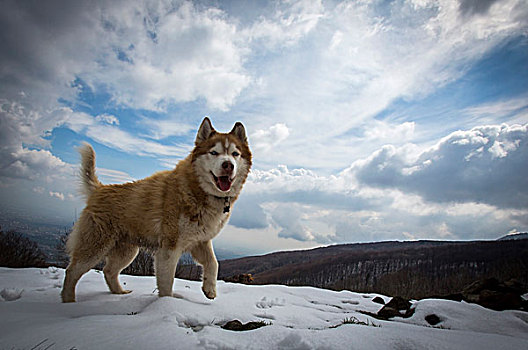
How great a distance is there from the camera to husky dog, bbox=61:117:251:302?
4391mm

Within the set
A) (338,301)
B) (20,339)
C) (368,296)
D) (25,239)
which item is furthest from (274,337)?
(25,239)

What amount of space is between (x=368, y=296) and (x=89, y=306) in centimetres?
842

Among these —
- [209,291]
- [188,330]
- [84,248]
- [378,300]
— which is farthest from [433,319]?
[84,248]

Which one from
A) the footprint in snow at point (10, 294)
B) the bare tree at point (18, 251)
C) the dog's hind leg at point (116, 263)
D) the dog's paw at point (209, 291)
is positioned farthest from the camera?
the bare tree at point (18, 251)

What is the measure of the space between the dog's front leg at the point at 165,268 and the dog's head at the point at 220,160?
129 centimetres

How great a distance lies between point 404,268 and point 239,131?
11421 centimetres

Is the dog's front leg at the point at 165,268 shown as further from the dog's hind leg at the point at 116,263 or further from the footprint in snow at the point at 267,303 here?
the footprint in snow at the point at 267,303

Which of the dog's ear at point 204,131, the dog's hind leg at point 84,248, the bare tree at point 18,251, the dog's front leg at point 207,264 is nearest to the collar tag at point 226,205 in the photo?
the dog's front leg at point 207,264

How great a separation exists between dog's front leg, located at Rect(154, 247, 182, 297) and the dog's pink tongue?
1388 millimetres

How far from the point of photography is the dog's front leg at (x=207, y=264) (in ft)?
16.4

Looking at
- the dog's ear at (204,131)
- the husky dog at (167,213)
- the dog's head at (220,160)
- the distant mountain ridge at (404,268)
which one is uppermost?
the dog's ear at (204,131)

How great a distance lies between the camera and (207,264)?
5.09m

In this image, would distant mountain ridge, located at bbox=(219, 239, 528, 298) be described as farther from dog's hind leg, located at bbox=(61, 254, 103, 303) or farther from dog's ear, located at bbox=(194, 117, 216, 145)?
dog's ear, located at bbox=(194, 117, 216, 145)

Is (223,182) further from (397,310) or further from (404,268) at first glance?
(404,268)
